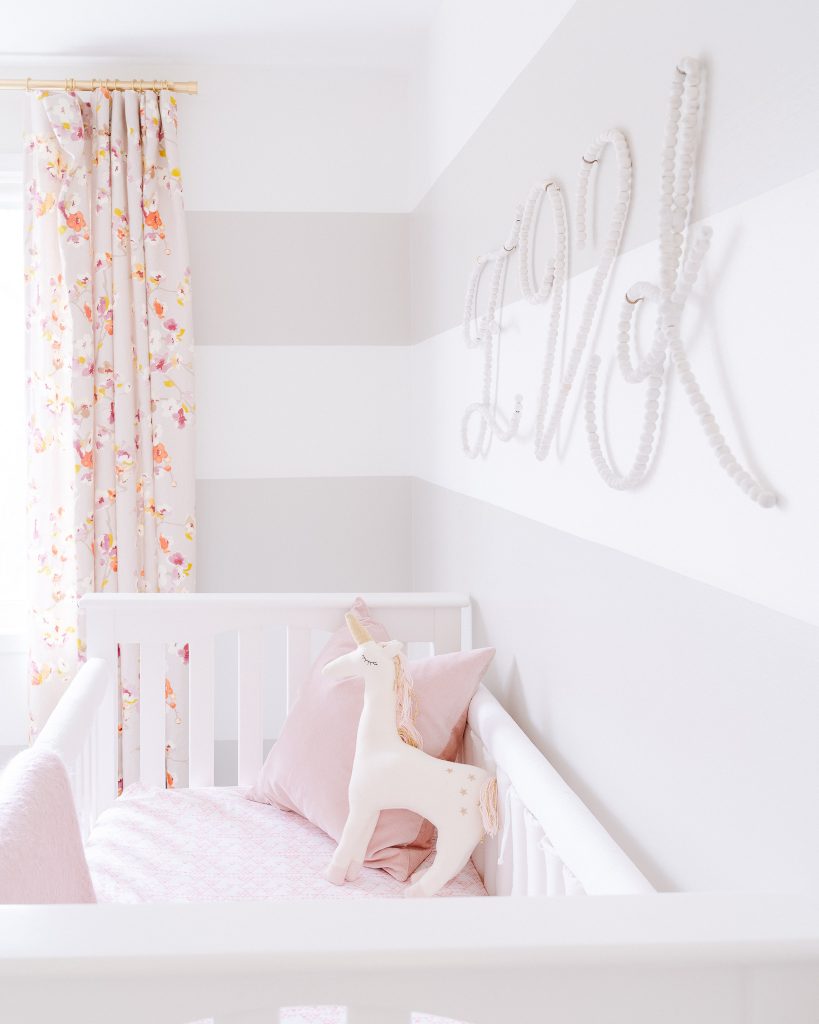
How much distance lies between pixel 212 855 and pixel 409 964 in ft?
3.80

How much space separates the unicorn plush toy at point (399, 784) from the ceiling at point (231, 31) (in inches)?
63.8

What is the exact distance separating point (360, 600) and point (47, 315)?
138cm

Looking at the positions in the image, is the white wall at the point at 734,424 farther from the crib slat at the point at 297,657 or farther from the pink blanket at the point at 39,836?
the crib slat at the point at 297,657

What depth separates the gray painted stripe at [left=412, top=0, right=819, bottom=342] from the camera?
0.77m

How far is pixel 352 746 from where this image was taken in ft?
5.92

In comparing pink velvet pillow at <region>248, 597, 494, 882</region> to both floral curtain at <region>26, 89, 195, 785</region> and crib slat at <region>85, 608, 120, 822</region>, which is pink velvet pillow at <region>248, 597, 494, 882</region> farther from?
floral curtain at <region>26, 89, 195, 785</region>

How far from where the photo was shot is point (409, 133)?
2943 millimetres

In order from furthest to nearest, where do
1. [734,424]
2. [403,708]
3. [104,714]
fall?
1. [104,714]
2. [403,708]
3. [734,424]

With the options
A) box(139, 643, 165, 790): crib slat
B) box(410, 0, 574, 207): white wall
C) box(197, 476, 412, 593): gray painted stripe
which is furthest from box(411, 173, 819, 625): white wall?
box(197, 476, 412, 593): gray painted stripe

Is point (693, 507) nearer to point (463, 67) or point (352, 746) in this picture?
point (352, 746)

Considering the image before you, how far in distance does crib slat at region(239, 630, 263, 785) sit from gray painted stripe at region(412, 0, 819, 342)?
917 mm

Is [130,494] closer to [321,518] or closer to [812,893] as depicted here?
[321,518]

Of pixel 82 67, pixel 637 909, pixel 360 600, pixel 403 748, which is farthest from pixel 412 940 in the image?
pixel 82 67

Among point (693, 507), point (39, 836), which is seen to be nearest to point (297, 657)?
point (39, 836)
